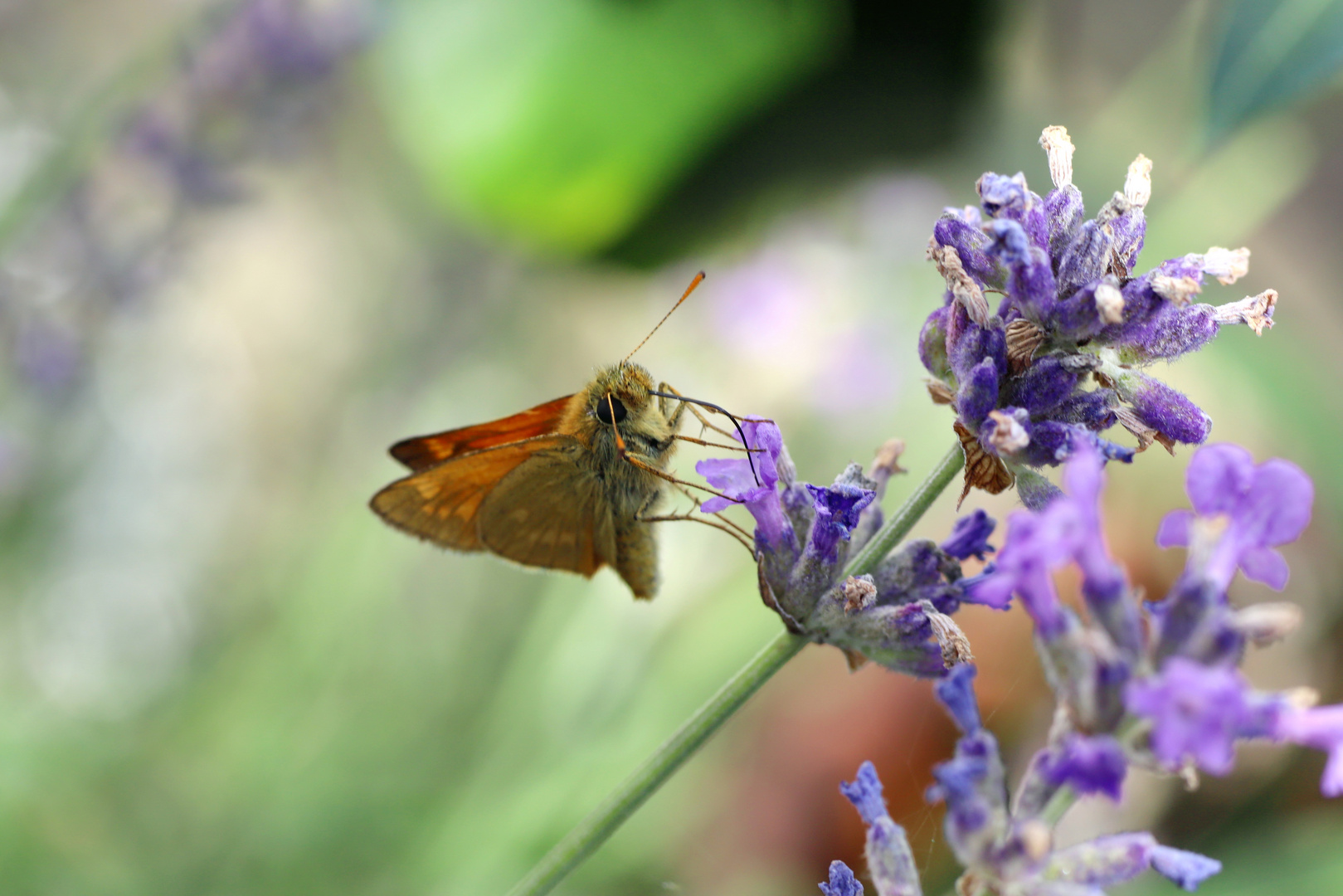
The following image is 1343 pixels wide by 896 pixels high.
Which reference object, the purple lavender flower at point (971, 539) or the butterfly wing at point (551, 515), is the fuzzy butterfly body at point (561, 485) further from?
the purple lavender flower at point (971, 539)

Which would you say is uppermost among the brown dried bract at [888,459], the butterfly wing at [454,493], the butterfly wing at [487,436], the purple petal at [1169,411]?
the butterfly wing at [487,436]

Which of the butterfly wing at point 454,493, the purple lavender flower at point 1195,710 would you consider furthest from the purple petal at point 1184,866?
the butterfly wing at point 454,493

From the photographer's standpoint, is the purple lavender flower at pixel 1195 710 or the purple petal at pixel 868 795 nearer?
the purple lavender flower at pixel 1195 710

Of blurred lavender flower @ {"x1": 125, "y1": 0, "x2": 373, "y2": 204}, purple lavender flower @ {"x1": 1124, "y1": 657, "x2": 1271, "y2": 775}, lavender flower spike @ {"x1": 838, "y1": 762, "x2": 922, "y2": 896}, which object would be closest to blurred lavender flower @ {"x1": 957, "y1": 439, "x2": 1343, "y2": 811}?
purple lavender flower @ {"x1": 1124, "y1": 657, "x2": 1271, "y2": 775}

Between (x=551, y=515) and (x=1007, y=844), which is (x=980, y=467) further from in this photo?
(x=551, y=515)

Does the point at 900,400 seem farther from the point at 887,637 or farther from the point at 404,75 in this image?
the point at 887,637

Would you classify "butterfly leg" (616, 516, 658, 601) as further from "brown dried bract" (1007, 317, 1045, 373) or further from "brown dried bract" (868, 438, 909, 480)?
"brown dried bract" (1007, 317, 1045, 373)

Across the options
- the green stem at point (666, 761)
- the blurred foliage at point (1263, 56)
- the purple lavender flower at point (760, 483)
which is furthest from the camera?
the blurred foliage at point (1263, 56)
